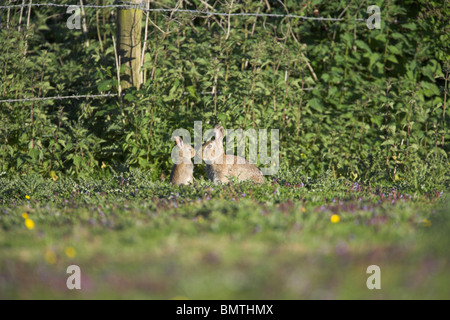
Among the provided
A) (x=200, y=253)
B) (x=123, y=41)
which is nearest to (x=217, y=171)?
(x=123, y=41)

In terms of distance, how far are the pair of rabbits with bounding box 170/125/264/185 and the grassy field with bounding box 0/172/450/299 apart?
2136mm

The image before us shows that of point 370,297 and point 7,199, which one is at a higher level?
point 7,199

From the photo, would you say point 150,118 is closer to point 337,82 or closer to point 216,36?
point 216,36

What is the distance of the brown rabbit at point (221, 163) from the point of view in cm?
724

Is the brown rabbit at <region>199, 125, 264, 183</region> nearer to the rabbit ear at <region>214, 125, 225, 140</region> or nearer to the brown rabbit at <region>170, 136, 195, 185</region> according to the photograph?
the rabbit ear at <region>214, 125, 225, 140</region>

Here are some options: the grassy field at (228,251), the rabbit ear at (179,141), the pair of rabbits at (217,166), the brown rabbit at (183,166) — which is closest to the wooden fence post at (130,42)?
the rabbit ear at (179,141)

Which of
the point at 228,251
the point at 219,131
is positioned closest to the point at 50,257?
the point at 228,251

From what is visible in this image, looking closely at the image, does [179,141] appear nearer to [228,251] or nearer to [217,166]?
[217,166]

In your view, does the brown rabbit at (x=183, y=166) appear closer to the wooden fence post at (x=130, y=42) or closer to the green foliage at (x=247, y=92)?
the green foliage at (x=247, y=92)

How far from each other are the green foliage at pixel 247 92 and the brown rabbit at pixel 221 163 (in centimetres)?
43

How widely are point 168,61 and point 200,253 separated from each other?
5.02 metres

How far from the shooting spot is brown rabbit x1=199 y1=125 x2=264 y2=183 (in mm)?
7238

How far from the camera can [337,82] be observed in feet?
28.6

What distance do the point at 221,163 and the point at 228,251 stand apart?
3956mm
